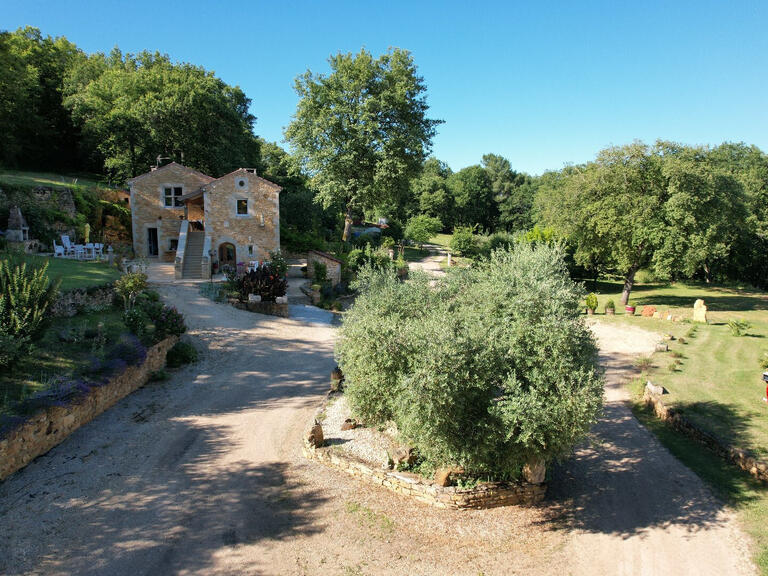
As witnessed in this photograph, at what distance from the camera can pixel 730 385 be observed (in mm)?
15375

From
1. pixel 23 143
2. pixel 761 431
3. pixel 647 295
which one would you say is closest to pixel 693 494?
pixel 761 431

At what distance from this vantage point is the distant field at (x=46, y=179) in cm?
2697

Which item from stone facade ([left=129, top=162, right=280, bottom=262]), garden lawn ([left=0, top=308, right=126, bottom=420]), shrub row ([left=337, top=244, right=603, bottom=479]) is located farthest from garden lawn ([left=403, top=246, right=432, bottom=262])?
shrub row ([left=337, top=244, right=603, bottom=479])

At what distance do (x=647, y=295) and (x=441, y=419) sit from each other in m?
31.8

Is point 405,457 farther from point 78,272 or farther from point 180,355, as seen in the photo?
point 78,272

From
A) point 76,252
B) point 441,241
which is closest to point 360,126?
point 76,252

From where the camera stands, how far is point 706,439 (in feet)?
38.8

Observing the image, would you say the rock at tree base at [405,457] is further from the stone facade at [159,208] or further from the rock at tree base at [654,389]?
the stone facade at [159,208]

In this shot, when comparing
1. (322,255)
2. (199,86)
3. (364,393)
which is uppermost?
(199,86)

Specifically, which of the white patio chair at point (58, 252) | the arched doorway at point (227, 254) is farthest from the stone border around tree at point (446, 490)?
the arched doorway at point (227, 254)

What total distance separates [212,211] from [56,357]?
16.3 meters

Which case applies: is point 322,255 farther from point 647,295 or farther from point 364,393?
point 647,295

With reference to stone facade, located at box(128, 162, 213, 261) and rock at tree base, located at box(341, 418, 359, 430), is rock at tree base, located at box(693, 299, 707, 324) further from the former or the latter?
stone facade, located at box(128, 162, 213, 261)

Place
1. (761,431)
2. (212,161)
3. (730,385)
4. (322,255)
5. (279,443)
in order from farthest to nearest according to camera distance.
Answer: (212,161) < (322,255) < (730,385) < (761,431) < (279,443)
